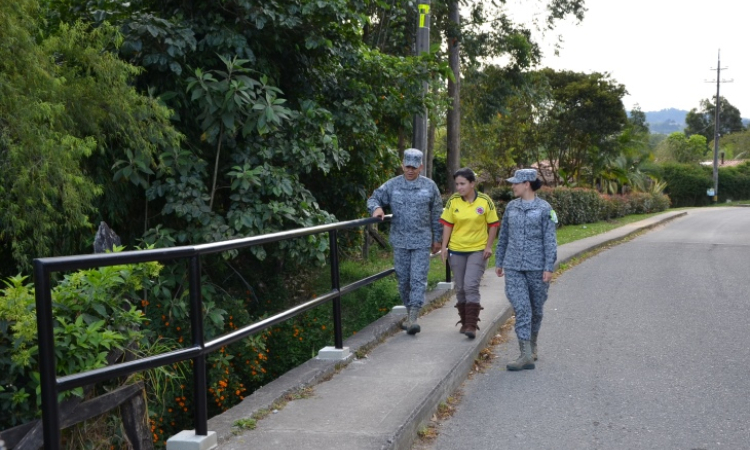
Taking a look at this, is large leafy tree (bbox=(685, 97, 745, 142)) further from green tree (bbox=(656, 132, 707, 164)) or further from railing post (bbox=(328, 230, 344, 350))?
railing post (bbox=(328, 230, 344, 350))

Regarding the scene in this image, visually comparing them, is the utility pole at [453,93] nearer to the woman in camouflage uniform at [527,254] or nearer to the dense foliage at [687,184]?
the woman in camouflage uniform at [527,254]

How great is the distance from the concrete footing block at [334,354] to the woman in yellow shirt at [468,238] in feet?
4.76

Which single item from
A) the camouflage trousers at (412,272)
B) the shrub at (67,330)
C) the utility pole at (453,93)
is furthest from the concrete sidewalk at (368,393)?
the utility pole at (453,93)

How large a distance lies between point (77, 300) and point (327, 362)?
2.52m

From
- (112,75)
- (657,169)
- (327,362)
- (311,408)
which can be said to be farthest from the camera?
(657,169)

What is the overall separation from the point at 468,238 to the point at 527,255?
765mm

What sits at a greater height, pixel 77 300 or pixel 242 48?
pixel 242 48

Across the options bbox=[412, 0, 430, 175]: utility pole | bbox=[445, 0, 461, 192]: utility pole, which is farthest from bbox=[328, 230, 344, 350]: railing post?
bbox=[445, 0, 461, 192]: utility pole

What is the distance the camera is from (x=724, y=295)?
1152 centimetres

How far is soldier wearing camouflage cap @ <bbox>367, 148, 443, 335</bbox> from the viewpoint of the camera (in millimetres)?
7796

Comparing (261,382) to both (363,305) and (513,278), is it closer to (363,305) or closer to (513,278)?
(363,305)

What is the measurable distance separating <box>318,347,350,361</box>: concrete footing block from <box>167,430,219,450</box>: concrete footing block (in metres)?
2.23

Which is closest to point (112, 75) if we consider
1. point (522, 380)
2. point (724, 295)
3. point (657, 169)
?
point (522, 380)

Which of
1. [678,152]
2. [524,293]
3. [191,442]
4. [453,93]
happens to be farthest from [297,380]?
[678,152]
